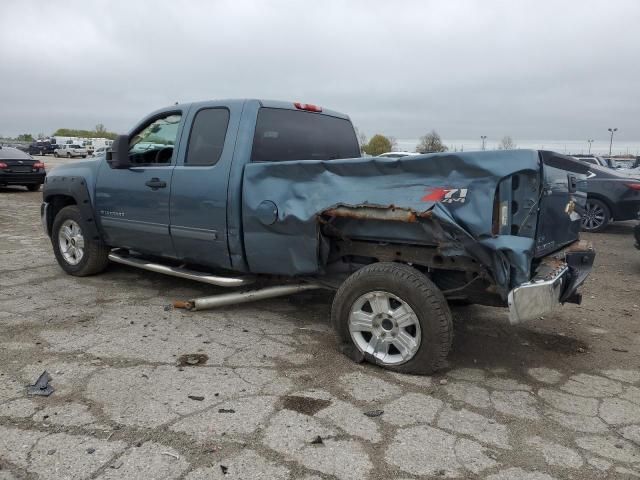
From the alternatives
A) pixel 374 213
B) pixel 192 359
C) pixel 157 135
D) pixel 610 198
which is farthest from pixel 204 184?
pixel 610 198

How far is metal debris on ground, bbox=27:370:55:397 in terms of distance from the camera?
3248 millimetres

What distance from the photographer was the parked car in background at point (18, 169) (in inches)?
621

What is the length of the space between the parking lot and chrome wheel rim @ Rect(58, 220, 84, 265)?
82 cm

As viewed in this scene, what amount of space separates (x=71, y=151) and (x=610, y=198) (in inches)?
2188

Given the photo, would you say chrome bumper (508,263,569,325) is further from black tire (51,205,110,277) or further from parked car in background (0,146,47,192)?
parked car in background (0,146,47,192)

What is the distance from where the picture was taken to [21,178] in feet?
53.0

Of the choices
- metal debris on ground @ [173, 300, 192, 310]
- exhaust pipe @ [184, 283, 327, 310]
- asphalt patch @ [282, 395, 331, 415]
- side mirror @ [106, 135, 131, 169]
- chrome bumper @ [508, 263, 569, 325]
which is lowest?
asphalt patch @ [282, 395, 331, 415]

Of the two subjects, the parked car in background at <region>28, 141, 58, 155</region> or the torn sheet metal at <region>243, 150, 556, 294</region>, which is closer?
the torn sheet metal at <region>243, 150, 556, 294</region>

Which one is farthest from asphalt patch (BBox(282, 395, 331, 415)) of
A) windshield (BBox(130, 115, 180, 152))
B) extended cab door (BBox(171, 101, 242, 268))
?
windshield (BBox(130, 115, 180, 152))

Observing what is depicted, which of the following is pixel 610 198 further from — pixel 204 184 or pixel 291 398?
pixel 291 398

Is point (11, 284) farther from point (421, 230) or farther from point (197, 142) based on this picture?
point (421, 230)

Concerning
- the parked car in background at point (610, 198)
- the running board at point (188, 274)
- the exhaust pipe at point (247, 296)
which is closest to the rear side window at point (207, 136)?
the running board at point (188, 274)

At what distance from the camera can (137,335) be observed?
14.0 feet

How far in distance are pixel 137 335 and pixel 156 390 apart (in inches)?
42.0
